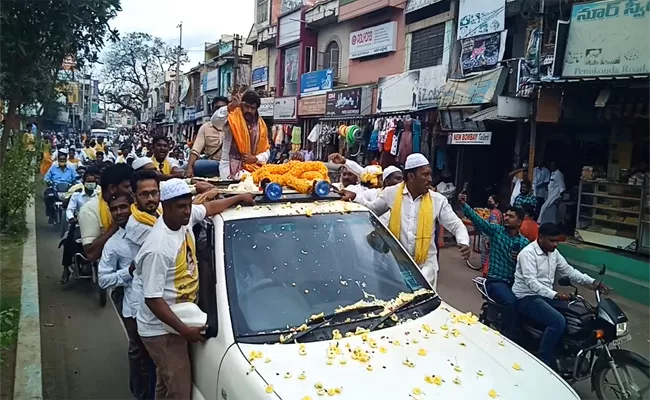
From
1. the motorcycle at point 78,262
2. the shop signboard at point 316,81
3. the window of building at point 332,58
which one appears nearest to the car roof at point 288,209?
→ the motorcycle at point 78,262

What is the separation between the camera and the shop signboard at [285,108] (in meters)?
23.5

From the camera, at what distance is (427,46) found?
16109mm

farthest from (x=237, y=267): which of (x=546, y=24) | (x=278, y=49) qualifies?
(x=278, y=49)

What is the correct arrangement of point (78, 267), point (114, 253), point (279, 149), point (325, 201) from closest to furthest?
point (325, 201), point (114, 253), point (78, 267), point (279, 149)

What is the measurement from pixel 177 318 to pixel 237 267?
43cm

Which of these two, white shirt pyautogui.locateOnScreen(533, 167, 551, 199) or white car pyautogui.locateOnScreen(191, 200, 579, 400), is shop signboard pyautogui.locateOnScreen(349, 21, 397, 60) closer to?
white shirt pyautogui.locateOnScreen(533, 167, 551, 199)

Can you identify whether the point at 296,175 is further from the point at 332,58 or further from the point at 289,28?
the point at 289,28

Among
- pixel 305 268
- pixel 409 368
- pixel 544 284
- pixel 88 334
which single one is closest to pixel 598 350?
pixel 544 284

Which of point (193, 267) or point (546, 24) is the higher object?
point (546, 24)

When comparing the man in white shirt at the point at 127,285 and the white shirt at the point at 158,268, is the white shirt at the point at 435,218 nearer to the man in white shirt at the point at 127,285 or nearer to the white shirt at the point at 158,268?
the white shirt at the point at 158,268

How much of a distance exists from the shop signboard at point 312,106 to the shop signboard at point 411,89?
4.16m

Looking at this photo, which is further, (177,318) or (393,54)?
(393,54)

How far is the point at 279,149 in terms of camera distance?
78.8ft

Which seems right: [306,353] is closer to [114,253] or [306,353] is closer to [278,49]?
[114,253]
